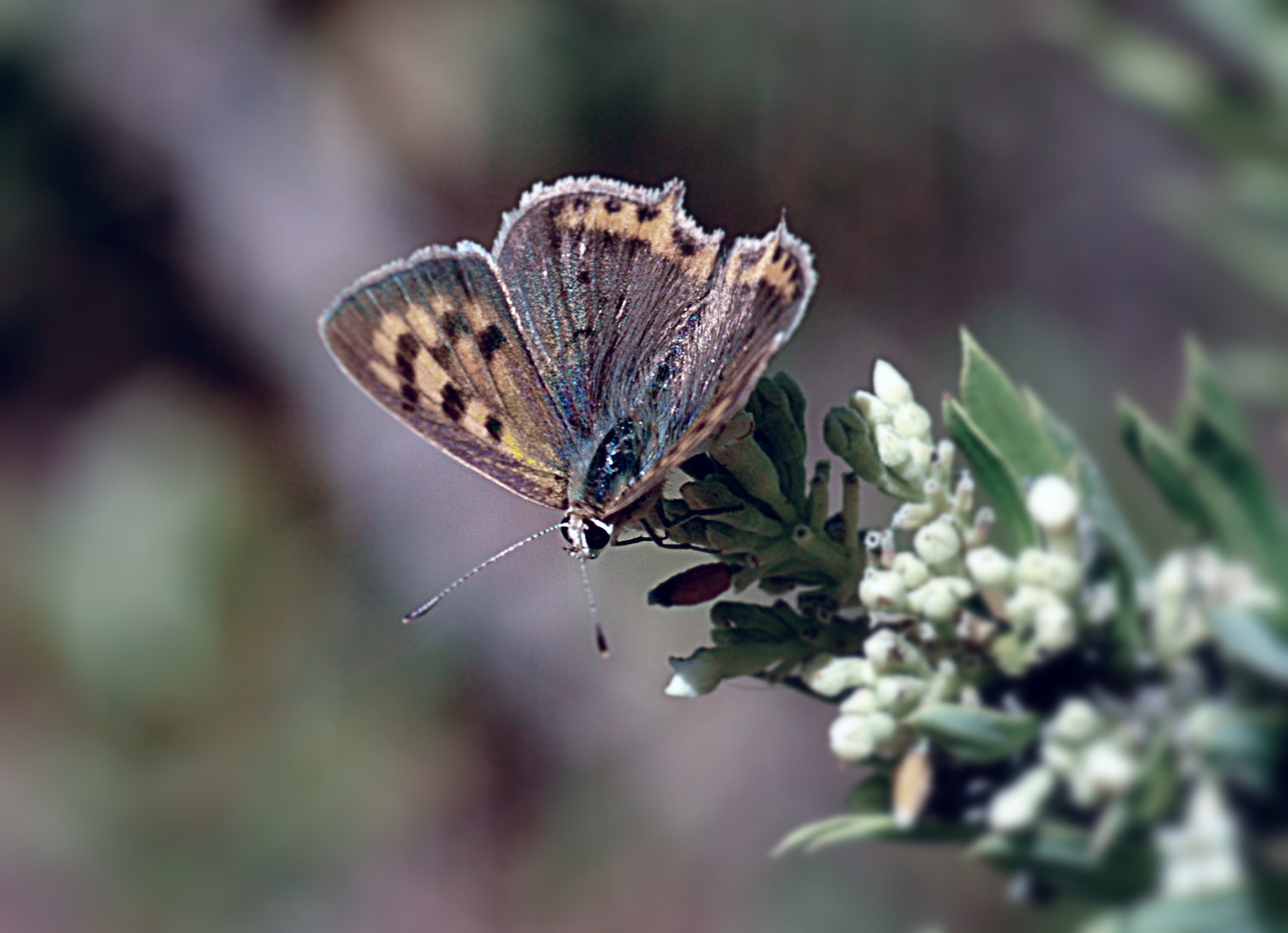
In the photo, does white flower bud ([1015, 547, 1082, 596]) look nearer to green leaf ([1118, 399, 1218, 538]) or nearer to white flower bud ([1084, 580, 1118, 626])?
white flower bud ([1084, 580, 1118, 626])

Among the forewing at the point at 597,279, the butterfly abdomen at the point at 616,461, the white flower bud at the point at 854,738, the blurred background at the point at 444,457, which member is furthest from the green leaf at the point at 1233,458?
the blurred background at the point at 444,457

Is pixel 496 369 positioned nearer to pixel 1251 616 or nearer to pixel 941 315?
pixel 1251 616

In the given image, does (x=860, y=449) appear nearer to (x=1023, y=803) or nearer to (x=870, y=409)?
(x=870, y=409)

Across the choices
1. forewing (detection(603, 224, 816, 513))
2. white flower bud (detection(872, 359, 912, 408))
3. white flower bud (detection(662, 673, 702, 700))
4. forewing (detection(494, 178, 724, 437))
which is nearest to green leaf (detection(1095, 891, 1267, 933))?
white flower bud (detection(662, 673, 702, 700))

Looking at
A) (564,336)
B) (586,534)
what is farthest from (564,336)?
(586,534)

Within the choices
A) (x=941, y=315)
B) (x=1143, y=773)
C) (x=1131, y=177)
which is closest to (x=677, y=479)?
(x=1143, y=773)

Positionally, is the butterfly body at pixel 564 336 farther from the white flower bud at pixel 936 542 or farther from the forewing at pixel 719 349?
the white flower bud at pixel 936 542
